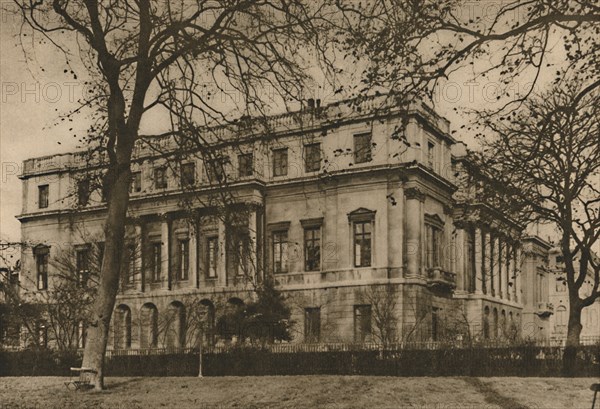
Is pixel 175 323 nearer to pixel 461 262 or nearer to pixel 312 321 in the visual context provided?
pixel 312 321

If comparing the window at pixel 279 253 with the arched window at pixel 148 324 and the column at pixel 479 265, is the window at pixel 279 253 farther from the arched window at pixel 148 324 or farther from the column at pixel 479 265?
the column at pixel 479 265

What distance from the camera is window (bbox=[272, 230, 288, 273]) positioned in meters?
49.8

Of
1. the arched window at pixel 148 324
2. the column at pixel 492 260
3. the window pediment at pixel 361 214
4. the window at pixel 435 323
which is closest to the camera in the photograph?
the column at pixel 492 260

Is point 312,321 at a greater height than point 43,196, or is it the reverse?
point 43,196

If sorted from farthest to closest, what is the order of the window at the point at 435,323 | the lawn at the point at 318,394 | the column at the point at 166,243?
1. the column at the point at 166,243
2. the window at the point at 435,323
3. the lawn at the point at 318,394

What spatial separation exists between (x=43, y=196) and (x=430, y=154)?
100 ft

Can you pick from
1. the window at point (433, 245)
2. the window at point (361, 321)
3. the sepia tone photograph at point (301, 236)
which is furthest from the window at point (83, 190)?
the window at point (433, 245)

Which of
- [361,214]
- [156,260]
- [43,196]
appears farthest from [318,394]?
[43,196]

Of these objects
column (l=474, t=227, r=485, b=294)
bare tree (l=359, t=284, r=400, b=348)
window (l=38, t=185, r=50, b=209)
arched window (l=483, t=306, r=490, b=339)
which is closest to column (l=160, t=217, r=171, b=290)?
window (l=38, t=185, r=50, b=209)

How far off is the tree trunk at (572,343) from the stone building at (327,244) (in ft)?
48.4

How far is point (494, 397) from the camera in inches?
518

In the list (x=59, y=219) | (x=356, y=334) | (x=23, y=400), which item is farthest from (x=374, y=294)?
(x=23, y=400)

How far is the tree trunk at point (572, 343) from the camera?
64.3 ft

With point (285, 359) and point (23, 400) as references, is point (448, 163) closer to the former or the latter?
point (285, 359)
